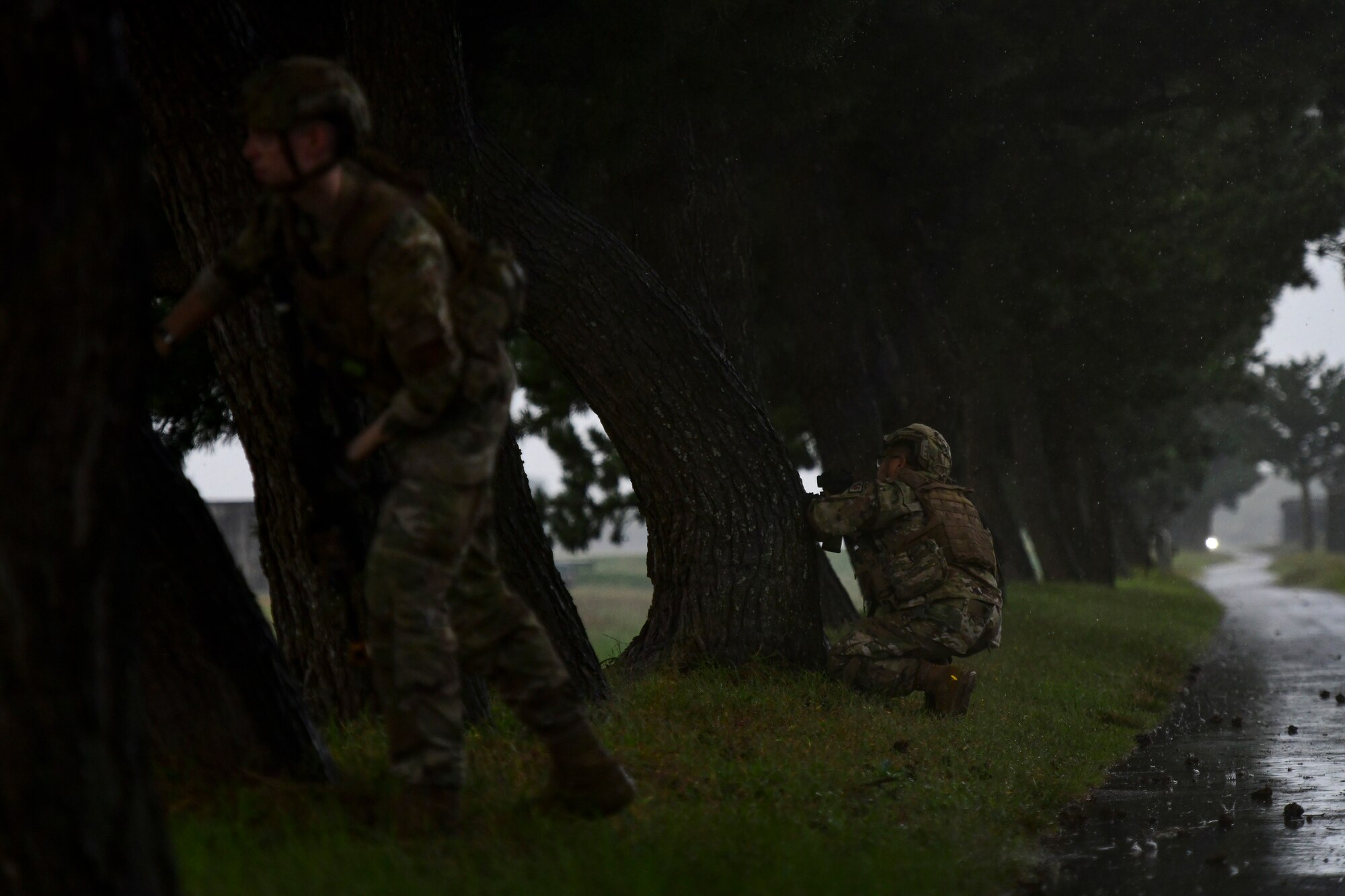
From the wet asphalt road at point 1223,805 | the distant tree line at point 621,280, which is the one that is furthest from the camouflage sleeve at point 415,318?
the wet asphalt road at point 1223,805

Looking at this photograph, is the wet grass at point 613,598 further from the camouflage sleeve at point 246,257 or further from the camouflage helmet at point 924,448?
the camouflage sleeve at point 246,257

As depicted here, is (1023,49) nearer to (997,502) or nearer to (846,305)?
(846,305)

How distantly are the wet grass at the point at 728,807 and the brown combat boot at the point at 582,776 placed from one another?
79 millimetres

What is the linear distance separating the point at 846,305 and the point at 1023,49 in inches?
119

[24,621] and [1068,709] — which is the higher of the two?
[24,621]

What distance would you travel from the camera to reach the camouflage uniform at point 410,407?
4.30m

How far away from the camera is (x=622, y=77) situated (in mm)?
10039

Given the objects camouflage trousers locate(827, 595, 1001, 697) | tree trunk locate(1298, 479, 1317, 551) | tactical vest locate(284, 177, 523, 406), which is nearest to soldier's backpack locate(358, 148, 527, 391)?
tactical vest locate(284, 177, 523, 406)

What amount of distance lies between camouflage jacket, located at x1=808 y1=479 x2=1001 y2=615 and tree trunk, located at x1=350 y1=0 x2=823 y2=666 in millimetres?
251

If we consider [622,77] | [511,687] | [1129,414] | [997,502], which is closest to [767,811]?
[511,687]

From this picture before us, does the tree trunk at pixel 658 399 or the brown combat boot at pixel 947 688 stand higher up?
the tree trunk at pixel 658 399

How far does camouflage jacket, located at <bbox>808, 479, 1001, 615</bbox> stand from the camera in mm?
8781

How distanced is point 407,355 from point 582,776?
143cm

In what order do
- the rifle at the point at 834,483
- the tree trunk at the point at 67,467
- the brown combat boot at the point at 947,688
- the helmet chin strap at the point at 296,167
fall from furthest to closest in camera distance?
the rifle at the point at 834,483 < the brown combat boot at the point at 947,688 < the helmet chin strap at the point at 296,167 < the tree trunk at the point at 67,467
